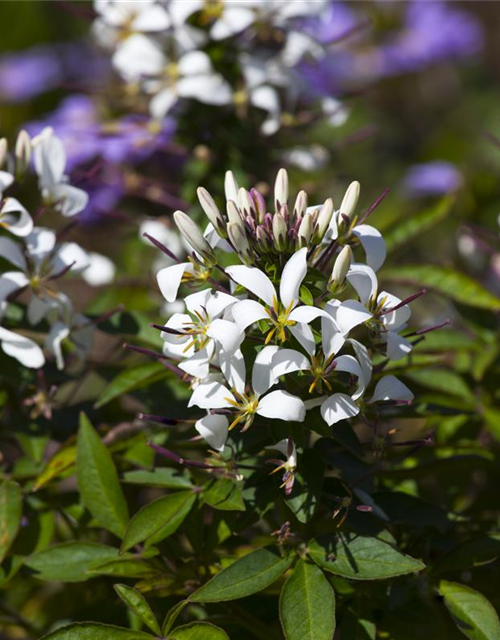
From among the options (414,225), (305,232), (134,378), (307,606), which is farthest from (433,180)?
(307,606)

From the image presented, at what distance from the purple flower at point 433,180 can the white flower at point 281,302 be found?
5.39 ft

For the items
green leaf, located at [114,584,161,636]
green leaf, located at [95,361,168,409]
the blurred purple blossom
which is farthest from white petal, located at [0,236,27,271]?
the blurred purple blossom

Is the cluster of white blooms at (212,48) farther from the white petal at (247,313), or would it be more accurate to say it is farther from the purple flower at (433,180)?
the purple flower at (433,180)

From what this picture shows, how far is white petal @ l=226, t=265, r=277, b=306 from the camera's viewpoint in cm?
80

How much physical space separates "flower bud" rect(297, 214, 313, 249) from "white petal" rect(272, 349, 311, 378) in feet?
0.34

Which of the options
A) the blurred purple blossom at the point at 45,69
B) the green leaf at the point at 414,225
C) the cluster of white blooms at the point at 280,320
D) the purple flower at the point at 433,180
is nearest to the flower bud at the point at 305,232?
the cluster of white blooms at the point at 280,320

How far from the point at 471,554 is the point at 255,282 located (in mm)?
373

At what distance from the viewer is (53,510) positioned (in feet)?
3.63

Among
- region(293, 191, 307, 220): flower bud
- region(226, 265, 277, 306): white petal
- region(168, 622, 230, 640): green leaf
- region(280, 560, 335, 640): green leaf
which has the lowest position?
region(168, 622, 230, 640): green leaf

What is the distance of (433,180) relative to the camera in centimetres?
243

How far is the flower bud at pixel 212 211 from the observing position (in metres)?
0.84

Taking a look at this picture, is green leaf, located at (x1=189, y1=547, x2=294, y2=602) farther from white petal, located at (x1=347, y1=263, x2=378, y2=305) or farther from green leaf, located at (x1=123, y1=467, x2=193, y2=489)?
white petal, located at (x1=347, y1=263, x2=378, y2=305)

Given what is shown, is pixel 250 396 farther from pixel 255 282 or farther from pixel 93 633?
pixel 93 633

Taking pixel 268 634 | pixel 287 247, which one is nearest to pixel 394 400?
pixel 287 247
